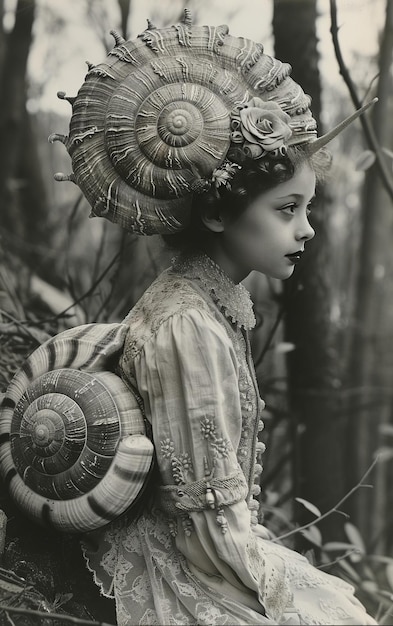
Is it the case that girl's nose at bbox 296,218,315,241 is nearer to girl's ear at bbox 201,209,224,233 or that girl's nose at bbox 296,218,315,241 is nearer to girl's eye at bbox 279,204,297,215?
girl's eye at bbox 279,204,297,215

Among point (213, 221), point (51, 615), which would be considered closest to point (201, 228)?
point (213, 221)

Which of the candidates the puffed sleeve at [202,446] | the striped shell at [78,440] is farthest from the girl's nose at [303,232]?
the striped shell at [78,440]

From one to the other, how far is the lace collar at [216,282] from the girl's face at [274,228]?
0.05 m

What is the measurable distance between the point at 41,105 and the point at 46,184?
50 cm

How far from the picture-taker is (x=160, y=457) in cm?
137

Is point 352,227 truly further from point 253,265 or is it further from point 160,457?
point 160,457

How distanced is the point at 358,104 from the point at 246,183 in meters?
1.21

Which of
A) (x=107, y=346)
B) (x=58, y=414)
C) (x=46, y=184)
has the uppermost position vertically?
(x=46, y=184)

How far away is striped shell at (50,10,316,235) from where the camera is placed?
1.33 meters

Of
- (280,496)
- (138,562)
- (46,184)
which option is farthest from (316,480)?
(46,184)

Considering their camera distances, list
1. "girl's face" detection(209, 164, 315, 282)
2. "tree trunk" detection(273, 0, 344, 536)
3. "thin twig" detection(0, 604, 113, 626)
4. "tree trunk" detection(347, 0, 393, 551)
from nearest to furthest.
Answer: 1. "thin twig" detection(0, 604, 113, 626)
2. "girl's face" detection(209, 164, 315, 282)
3. "tree trunk" detection(273, 0, 344, 536)
4. "tree trunk" detection(347, 0, 393, 551)

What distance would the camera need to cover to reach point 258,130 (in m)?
1.34

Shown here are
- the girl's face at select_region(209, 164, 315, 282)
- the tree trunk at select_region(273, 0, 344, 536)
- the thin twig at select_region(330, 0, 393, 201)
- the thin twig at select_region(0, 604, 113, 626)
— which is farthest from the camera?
the tree trunk at select_region(273, 0, 344, 536)

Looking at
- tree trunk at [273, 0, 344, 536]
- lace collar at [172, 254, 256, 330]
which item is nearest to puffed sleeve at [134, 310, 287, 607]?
lace collar at [172, 254, 256, 330]
